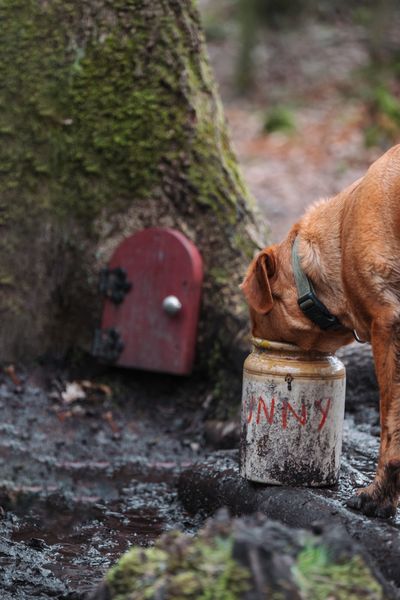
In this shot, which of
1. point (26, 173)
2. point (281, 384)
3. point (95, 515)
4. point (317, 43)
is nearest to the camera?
point (281, 384)

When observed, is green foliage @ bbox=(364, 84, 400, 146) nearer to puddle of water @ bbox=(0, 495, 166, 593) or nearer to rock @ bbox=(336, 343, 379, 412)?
rock @ bbox=(336, 343, 379, 412)

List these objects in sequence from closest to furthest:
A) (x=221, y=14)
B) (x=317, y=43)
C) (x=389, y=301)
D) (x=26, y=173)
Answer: (x=389, y=301) → (x=26, y=173) → (x=317, y=43) → (x=221, y=14)

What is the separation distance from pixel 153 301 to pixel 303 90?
14.2m

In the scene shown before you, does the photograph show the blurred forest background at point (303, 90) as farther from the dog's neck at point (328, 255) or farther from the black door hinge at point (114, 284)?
the dog's neck at point (328, 255)

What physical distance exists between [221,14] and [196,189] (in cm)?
1935

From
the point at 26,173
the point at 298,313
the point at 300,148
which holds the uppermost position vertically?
the point at 300,148

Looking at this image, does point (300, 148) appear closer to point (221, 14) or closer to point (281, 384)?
point (281, 384)

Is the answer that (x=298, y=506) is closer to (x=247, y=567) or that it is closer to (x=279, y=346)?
(x=279, y=346)

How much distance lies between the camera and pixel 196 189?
21.0 ft

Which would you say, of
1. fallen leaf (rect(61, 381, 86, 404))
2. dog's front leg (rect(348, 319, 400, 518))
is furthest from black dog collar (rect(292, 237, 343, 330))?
fallen leaf (rect(61, 381, 86, 404))

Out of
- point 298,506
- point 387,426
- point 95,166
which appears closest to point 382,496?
point 387,426

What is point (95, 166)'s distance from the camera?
250 inches

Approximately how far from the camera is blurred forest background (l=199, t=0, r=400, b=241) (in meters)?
12.3

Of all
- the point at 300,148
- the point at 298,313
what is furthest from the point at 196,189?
the point at 300,148
